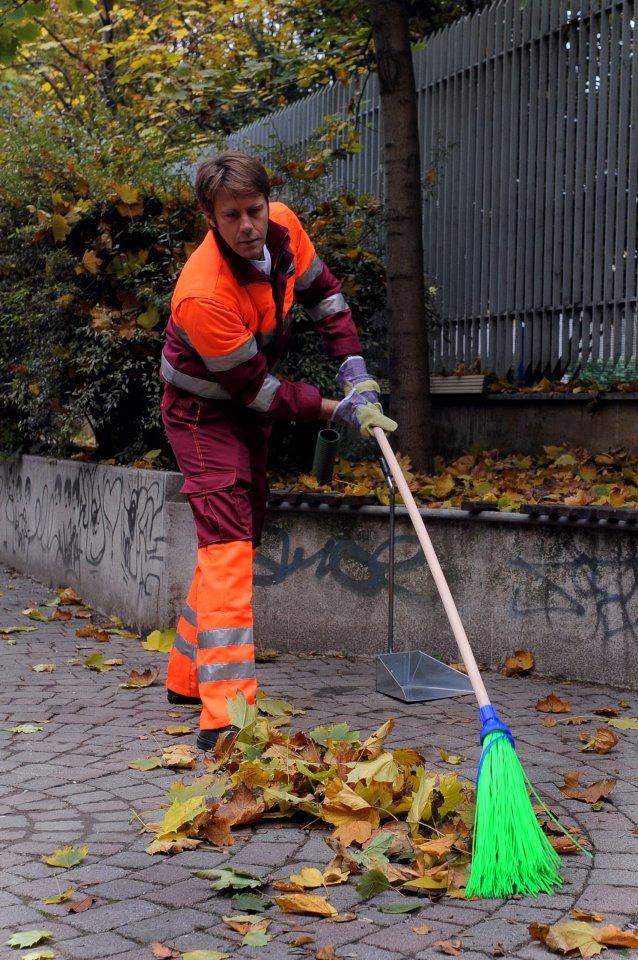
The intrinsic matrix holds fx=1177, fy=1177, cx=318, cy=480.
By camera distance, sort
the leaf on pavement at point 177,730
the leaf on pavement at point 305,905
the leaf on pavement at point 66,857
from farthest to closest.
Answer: the leaf on pavement at point 177,730, the leaf on pavement at point 66,857, the leaf on pavement at point 305,905

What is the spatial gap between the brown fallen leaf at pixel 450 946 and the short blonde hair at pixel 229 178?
2.61 m

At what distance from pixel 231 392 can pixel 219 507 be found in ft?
1.43

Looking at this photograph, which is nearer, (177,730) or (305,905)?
(305,905)

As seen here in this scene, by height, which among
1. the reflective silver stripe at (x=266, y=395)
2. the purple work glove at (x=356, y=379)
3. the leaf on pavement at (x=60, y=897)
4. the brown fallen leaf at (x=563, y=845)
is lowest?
the leaf on pavement at (x=60, y=897)

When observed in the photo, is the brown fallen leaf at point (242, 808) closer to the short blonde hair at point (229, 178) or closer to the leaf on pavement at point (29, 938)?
the leaf on pavement at point (29, 938)

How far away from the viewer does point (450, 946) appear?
2.73 meters

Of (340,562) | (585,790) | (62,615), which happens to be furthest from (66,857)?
(62,615)

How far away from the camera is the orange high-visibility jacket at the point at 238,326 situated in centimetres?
429

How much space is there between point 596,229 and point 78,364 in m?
3.37

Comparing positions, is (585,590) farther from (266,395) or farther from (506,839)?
(506,839)

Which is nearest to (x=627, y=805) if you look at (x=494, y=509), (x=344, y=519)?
(x=494, y=509)

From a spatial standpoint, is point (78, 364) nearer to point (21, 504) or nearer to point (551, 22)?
point (21, 504)

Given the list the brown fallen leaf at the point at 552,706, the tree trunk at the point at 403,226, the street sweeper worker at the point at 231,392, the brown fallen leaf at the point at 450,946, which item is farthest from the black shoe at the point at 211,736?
the tree trunk at the point at 403,226

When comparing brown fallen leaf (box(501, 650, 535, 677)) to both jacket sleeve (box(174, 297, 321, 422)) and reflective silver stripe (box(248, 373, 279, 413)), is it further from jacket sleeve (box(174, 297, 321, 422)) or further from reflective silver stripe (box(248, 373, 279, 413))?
reflective silver stripe (box(248, 373, 279, 413))
